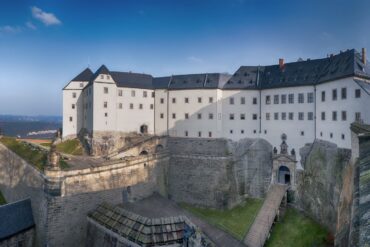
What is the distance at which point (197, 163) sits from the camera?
36094mm

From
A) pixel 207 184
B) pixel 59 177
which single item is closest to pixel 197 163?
pixel 207 184

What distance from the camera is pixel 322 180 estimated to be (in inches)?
1048

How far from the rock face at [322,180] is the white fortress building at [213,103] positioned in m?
1.67

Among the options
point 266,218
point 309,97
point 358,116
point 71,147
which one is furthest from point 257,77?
point 71,147

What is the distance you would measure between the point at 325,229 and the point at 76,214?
884 inches

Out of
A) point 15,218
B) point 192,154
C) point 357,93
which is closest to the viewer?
point 15,218

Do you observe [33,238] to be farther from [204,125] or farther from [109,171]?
[204,125]

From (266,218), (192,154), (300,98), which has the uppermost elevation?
(300,98)

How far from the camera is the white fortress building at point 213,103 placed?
31516mm

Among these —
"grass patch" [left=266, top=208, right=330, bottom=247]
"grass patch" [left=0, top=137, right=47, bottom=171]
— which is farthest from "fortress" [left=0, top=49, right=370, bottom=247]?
"grass patch" [left=266, top=208, right=330, bottom=247]

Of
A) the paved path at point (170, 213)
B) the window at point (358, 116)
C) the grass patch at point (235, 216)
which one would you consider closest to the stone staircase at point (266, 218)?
the grass patch at point (235, 216)

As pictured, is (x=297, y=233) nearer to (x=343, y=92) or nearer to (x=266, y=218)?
(x=266, y=218)

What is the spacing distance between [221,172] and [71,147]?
73.5 feet

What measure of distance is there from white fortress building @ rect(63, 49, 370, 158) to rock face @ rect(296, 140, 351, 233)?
1675 millimetres
